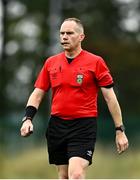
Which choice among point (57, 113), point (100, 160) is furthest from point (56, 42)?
point (57, 113)

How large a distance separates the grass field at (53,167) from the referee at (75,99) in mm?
9885

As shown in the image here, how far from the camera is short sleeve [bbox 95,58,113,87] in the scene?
10.5 metres

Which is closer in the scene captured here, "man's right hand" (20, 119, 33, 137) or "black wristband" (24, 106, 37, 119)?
"man's right hand" (20, 119, 33, 137)

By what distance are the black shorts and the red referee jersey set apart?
82 mm

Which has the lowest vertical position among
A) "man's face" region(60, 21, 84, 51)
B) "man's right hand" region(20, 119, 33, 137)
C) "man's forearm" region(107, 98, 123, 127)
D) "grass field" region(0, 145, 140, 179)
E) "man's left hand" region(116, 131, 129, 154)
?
"grass field" region(0, 145, 140, 179)

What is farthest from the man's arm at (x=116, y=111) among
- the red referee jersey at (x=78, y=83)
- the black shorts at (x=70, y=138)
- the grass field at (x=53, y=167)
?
the grass field at (x=53, y=167)

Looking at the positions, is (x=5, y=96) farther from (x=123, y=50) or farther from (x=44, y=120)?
(x=44, y=120)

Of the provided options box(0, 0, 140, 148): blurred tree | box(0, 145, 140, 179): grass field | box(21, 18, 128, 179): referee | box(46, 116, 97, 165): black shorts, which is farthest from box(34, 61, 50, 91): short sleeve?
box(0, 0, 140, 148): blurred tree

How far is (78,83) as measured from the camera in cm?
1048

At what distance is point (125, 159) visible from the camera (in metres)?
24.6

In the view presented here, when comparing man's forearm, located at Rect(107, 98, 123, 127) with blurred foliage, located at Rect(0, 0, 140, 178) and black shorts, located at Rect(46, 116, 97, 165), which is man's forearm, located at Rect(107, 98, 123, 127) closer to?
black shorts, located at Rect(46, 116, 97, 165)

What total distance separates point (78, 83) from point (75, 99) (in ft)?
0.61

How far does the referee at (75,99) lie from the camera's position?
1050cm

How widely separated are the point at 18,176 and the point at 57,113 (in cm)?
1200
